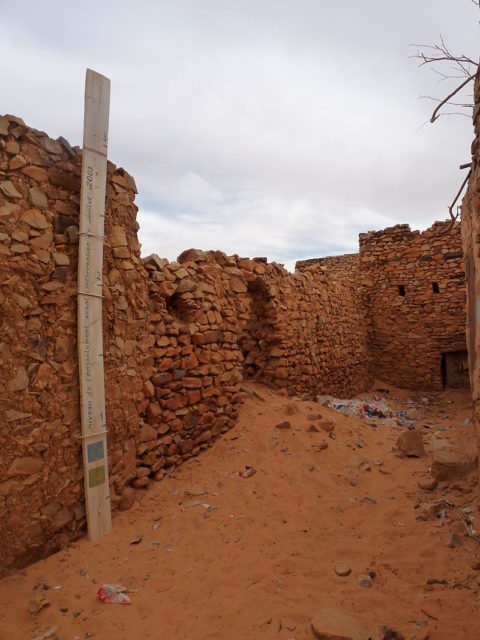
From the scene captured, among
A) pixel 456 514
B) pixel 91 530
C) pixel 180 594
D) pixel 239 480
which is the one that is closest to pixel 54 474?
pixel 91 530

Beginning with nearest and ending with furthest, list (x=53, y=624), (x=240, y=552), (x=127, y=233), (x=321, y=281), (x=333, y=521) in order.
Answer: (x=53, y=624) < (x=240, y=552) < (x=333, y=521) < (x=127, y=233) < (x=321, y=281)

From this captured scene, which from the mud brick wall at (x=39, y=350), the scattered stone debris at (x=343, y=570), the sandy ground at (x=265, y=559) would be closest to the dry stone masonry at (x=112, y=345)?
the mud brick wall at (x=39, y=350)

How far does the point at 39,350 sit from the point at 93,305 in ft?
1.79

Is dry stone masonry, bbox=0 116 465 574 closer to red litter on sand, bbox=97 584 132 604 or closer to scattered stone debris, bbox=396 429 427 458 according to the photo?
red litter on sand, bbox=97 584 132 604

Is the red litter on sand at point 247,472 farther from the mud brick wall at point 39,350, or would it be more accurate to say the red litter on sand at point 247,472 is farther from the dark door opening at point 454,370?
the dark door opening at point 454,370

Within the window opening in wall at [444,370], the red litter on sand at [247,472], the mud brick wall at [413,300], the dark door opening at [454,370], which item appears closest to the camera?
the red litter on sand at [247,472]

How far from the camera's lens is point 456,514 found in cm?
332

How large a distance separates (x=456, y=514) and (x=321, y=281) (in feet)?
19.7

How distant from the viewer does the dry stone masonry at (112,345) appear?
297 cm

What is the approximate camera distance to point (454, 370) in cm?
1071

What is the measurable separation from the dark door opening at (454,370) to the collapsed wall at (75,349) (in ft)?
24.2

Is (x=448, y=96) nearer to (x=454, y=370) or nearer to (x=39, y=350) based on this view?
(x=39, y=350)

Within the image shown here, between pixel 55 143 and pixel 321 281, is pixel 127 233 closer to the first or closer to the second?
pixel 55 143

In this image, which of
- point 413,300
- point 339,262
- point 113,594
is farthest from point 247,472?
point 339,262
